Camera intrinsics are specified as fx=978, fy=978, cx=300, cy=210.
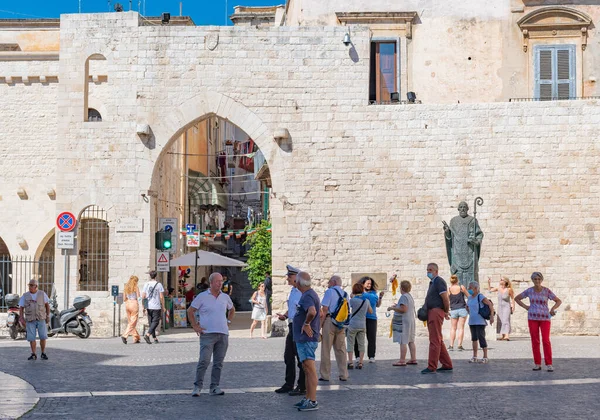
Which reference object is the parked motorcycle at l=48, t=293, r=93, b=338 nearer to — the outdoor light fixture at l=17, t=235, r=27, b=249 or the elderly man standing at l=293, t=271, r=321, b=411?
the outdoor light fixture at l=17, t=235, r=27, b=249

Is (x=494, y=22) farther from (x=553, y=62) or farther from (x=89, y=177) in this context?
(x=89, y=177)

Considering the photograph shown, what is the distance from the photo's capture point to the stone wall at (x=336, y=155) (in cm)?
2270

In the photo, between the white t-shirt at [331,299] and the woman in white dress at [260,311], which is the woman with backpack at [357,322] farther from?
the woman in white dress at [260,311]

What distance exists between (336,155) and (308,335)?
12820mm

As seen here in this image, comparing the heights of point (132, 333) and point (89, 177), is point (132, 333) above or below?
below

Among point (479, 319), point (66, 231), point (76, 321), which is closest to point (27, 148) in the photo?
point (66, 231)

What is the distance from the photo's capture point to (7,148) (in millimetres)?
29922

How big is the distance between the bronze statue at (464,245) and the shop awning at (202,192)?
660 inches

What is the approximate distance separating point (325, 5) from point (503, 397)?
1732 centimetres

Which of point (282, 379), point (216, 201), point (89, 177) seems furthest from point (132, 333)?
point (216, 201)

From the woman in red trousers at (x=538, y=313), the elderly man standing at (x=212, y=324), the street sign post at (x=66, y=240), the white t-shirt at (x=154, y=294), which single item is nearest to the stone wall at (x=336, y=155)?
the street sign post at (x=66, y=240)

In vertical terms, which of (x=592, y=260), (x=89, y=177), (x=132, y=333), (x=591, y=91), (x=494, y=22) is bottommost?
(x=132, y=333)

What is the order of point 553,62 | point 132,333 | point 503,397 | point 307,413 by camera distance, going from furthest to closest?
point 553,62, point 132,333, point 503,397, point 307,413

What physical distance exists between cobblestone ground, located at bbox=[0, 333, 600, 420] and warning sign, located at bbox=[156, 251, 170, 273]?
4.72 m
